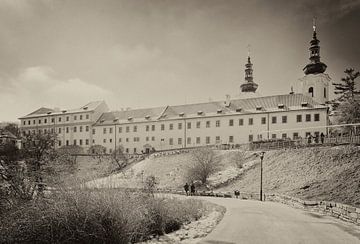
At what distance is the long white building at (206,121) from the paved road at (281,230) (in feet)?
112

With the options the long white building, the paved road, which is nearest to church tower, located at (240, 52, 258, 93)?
the long white building

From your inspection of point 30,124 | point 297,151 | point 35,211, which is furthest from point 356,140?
point 30,124

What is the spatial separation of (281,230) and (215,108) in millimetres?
47326

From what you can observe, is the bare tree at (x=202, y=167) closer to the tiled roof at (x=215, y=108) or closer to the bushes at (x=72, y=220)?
the tiled roof at (x=215, y=108)

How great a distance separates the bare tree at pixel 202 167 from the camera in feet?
109

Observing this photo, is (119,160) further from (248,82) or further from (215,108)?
(248,82)

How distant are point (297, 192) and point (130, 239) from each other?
16.4 metres

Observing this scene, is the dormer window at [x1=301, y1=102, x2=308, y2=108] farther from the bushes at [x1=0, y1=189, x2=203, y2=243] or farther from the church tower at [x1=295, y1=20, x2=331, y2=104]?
the bushes at [x1=0, y1=189, x2=203, y2=243]

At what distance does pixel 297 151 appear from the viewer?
32406 millimetres

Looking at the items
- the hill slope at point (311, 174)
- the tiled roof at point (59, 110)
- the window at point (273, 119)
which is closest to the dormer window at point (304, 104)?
the window at point (273, 119)

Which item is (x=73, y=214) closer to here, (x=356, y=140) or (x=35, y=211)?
(x=35, y=211)

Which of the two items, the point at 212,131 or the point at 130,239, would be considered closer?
the point at 130,239

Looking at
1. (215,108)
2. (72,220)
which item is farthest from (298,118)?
(72,220)

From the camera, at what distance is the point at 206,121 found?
56312 millimetres
